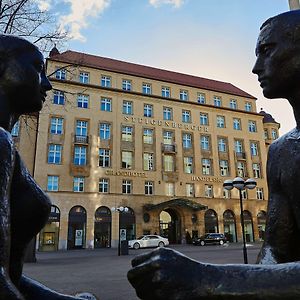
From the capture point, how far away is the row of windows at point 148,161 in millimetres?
32594

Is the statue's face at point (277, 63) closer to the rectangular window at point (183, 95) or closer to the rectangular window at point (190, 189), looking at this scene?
the rectangular window at point (190, 189)

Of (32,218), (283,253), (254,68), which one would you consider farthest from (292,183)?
(32,218)

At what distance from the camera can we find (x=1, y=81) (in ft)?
4.17

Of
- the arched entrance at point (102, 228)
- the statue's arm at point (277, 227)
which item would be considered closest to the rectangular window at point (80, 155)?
the arched entrance at point (102, 228)

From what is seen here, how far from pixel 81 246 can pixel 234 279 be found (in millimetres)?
32825

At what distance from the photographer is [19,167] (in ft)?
3.79

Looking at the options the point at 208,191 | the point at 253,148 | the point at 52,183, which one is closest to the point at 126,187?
the point at 52,183

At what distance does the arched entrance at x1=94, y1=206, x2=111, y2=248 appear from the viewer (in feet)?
106

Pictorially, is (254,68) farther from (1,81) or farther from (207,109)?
(207,109)

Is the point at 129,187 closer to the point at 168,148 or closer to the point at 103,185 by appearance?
the point at 103,185

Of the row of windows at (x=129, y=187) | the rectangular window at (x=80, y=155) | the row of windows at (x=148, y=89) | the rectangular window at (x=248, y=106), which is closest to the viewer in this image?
the row of windows at (x=129, y=187)

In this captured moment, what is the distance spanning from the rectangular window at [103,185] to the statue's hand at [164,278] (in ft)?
110

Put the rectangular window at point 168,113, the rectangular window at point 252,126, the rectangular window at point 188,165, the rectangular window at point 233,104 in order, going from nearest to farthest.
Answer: the rectangular window at point 188,165 → the rectangular window at point 168,113 → the rectangular window at point 252,126 → the rectangular window at point 233,104

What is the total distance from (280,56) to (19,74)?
40.5 inches
